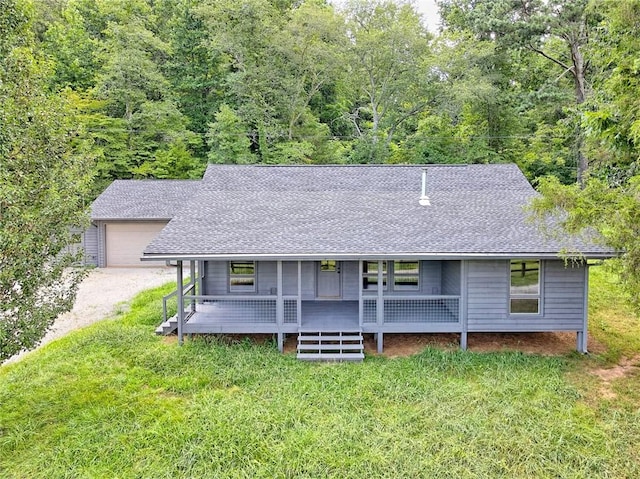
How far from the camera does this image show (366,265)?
1140cm

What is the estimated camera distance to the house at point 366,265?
29.6 ft

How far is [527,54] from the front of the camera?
26906mm

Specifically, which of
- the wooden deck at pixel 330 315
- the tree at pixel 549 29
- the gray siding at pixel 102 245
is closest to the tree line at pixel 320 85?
the tree at pixel 549 29

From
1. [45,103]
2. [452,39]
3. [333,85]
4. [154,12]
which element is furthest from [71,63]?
[45,103]

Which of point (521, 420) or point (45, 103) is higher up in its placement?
point (45, 103)

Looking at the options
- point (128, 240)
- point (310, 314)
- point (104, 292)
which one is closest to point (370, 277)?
point (310, 314)

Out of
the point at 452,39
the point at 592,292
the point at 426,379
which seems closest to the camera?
the point at 426,379

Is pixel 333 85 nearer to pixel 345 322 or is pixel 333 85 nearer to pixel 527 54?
pixel 527 54

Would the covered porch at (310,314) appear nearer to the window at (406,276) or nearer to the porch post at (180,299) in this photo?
the porch post at (180,299)

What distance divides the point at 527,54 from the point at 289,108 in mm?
15544

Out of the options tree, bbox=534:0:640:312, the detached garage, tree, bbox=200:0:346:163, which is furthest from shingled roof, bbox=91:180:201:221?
tree, bbox=534:0:640:312

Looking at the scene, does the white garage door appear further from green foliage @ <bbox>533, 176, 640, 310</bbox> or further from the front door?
green foliage @ <bbox>533, 176, 640, 310</bbox>

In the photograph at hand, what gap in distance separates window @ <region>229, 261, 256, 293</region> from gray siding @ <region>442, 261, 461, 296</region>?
16.3ft

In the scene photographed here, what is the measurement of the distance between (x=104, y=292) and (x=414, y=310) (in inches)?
429
